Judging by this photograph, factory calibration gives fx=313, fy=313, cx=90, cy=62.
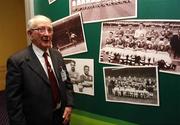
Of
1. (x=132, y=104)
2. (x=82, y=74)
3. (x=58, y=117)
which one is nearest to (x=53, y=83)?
(x=58, y=117)

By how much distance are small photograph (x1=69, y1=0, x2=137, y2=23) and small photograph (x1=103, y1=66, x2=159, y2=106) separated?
41 cm

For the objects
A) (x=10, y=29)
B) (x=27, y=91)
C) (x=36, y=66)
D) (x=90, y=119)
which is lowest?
(x=90, y=119)

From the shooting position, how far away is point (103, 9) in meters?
2.49

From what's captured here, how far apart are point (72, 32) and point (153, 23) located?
2.64 feet

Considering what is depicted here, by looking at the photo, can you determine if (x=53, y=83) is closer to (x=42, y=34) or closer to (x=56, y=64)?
(x=56, y=64)

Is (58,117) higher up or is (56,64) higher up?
(56,64)

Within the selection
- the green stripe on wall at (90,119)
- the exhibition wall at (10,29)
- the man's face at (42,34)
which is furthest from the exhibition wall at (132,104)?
the exhibition wall at (10,29)

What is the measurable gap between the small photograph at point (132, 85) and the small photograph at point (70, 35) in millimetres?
355

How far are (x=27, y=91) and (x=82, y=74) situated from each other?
65 centimetres

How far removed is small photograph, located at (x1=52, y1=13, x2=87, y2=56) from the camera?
269cm

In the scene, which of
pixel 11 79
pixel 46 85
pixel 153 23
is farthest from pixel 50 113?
pixel 153 23

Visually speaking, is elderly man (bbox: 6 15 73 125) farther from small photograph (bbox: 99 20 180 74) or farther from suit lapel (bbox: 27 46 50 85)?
small photograph (bbox: 99 20 180 74)

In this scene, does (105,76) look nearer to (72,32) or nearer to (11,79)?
(72,32)

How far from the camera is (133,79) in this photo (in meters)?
2.37
